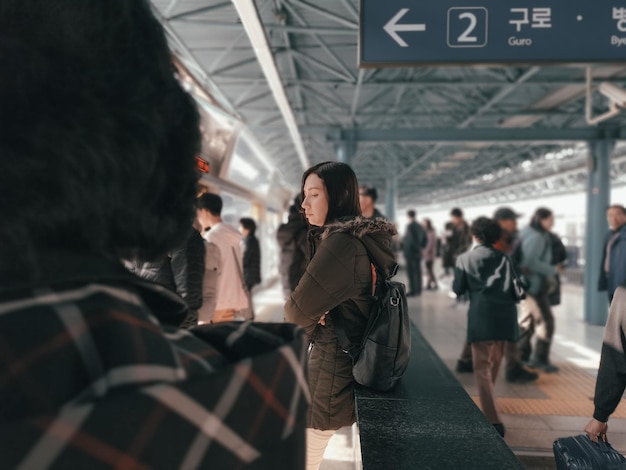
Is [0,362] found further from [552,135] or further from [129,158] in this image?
[552,135]

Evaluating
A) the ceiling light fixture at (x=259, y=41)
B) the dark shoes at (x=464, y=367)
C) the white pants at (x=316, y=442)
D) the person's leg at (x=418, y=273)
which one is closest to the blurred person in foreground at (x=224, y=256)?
the ceiling light fixture at (x=259, y=41)

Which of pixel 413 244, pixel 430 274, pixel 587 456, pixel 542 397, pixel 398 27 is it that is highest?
pixel 398 27

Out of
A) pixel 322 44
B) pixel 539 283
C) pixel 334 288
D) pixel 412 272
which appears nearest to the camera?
pixel 334 288

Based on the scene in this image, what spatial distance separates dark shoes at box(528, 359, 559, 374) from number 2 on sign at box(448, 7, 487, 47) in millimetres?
3551

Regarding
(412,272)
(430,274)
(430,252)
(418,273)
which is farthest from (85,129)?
(430,274)

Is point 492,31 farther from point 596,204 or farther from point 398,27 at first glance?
point 596,204

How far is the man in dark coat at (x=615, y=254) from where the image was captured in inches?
179

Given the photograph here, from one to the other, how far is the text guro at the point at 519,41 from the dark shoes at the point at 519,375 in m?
3.12

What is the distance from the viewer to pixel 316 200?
1.91 m

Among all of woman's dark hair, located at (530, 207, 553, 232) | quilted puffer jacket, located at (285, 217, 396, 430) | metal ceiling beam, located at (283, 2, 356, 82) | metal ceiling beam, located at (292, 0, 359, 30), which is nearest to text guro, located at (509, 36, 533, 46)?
quilted puffer jacket, located at (285, 217, 396, 430)

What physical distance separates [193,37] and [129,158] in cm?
600

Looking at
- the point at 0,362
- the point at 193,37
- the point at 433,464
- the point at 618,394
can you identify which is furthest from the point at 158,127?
the point at 193,37

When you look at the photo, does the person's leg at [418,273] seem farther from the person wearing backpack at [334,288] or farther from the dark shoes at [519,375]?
the person wearing backpack at [334,288]

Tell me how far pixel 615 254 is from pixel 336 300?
4391 millimetres
